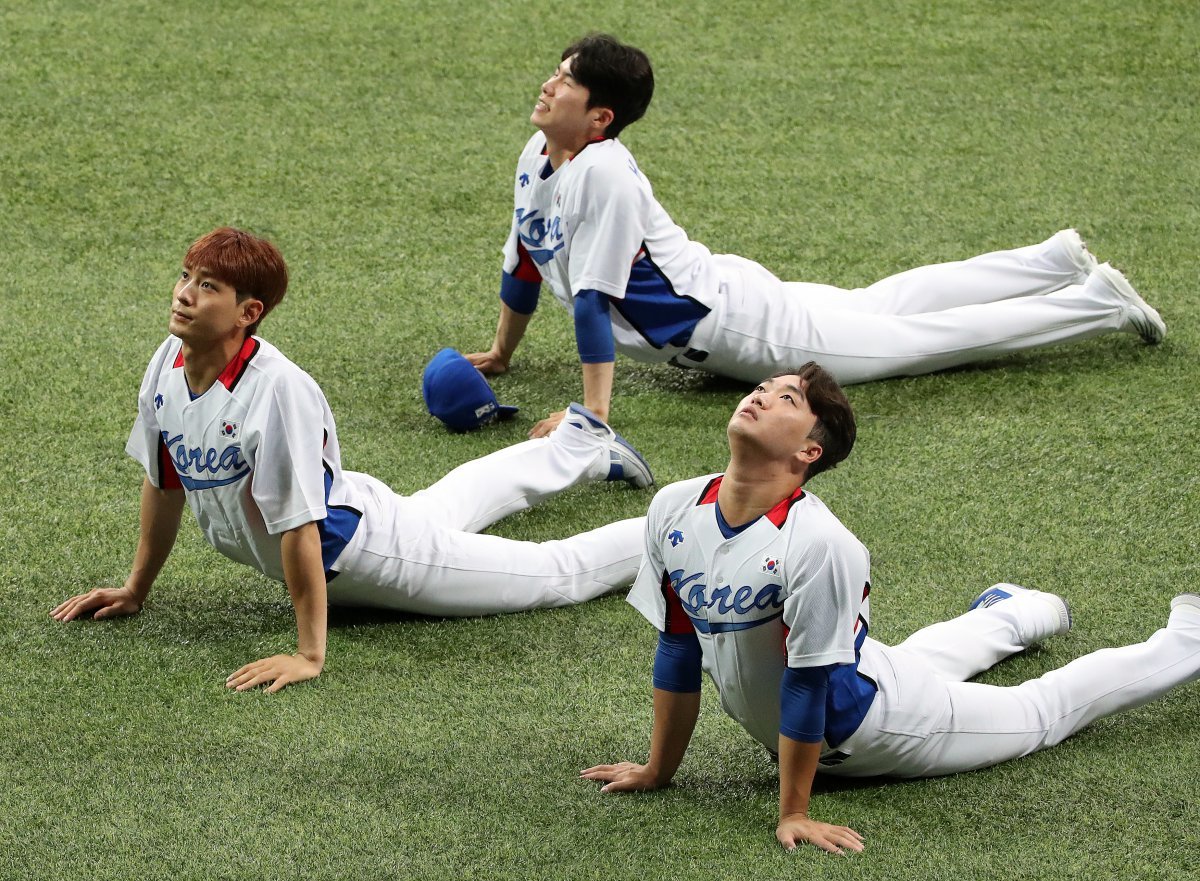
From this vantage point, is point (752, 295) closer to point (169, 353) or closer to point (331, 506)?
point (331, 506)

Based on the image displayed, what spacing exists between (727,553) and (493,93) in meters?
4.74

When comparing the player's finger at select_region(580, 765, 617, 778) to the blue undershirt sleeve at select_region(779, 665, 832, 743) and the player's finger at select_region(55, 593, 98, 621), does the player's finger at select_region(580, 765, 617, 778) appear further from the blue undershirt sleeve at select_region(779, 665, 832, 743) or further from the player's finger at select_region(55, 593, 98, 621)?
the player's finger at select_region(55, 593, 98, 621)

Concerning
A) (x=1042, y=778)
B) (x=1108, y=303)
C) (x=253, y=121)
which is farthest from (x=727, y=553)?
(x=253, y=121)

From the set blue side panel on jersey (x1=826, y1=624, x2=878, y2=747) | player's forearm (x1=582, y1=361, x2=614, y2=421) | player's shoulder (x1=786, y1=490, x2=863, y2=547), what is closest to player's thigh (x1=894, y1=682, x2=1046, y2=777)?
blue side panel on jersey (x1=826, y1=624, x2=878, y2=747)

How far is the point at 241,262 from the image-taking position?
3.05 meters

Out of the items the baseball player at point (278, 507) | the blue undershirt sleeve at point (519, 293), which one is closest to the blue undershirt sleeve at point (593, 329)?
the blue undershirt sleeve at point (519, 293)

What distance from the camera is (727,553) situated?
103 inches

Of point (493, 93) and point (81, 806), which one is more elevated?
point (493, 93)

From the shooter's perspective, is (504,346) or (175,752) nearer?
(175,752)

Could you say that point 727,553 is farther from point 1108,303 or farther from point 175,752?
point 1108,303

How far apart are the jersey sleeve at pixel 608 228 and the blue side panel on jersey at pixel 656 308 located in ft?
0.32

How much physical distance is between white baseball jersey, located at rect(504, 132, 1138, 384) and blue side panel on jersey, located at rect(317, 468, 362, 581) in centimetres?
124

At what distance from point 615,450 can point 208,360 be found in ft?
4.31

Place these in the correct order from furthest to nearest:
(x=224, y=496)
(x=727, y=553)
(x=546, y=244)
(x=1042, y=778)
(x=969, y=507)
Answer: (x=546, y=244) < (x=969, y=507) < (x=224, y=496) < (x=1042, y=778) < (x=727, y=553)
